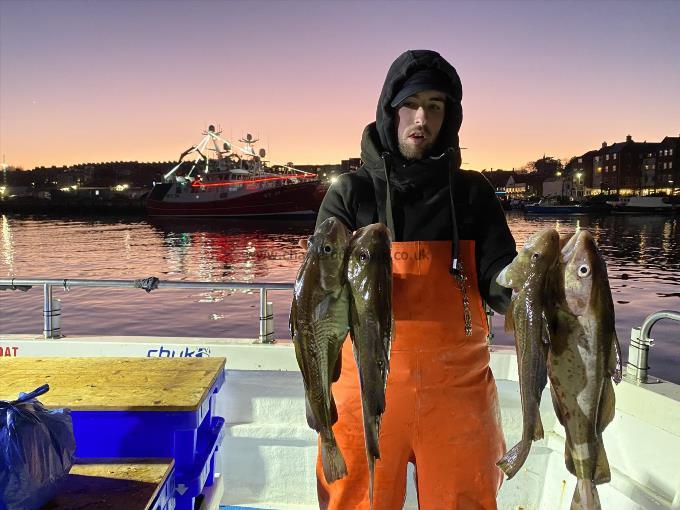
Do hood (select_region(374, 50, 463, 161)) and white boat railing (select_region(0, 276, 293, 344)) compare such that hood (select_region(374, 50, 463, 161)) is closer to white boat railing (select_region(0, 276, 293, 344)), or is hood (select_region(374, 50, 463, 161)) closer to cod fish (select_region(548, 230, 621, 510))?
cod fish (select_region(548, 230, 621, 510))

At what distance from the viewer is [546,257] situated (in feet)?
5.76

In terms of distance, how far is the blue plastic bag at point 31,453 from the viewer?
190 cm

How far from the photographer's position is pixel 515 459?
1.87m

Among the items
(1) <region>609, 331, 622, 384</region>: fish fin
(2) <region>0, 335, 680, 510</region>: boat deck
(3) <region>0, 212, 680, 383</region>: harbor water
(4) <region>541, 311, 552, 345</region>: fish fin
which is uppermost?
(4) <region>541, 311, 552, 345</region>: fish fin

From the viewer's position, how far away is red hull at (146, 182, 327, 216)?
57.4m

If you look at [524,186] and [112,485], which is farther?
[524,186]

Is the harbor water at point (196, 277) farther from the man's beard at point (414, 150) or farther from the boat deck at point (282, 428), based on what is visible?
the boat deck at point (282, 428)

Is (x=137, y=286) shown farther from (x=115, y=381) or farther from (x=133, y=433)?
(x=133, y=433)

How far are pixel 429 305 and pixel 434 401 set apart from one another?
1.57 ft

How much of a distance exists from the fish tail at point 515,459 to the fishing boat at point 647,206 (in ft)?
294

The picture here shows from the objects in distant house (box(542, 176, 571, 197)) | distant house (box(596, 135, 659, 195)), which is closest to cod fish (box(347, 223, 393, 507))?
distant house (box(596, 135, 659, 195))

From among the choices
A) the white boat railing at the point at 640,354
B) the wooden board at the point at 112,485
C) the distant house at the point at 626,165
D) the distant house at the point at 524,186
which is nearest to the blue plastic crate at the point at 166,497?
the wooden board at the point at 112,485

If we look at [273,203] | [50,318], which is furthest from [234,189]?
[50,318]

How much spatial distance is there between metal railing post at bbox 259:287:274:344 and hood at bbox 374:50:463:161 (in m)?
2.19
